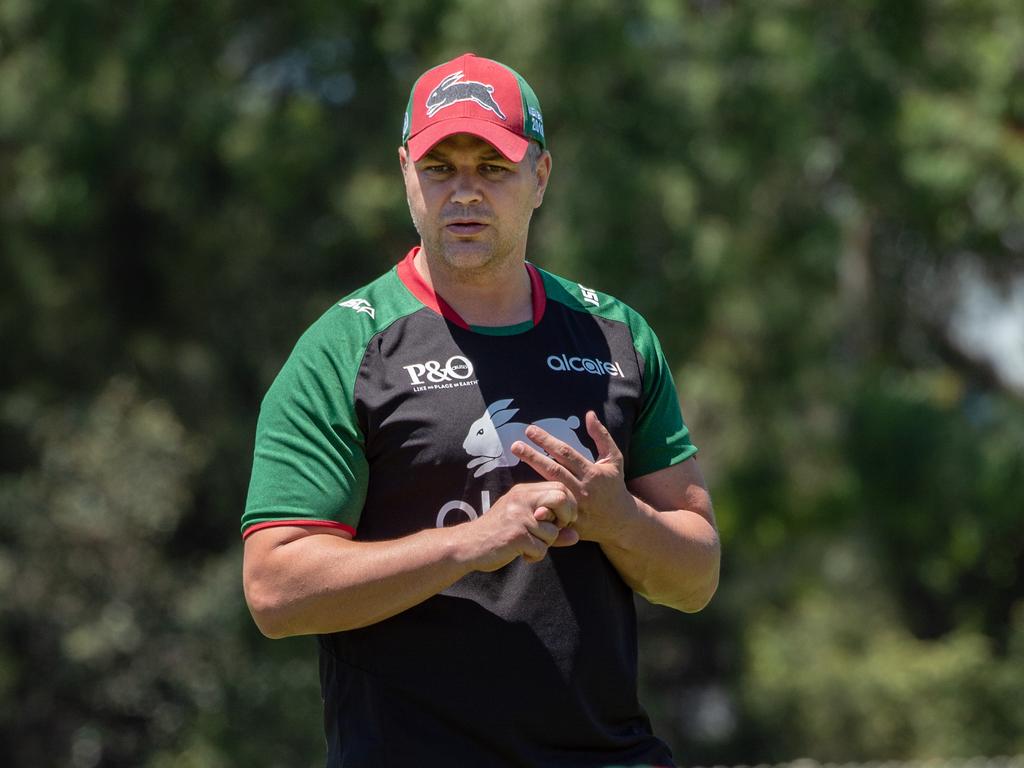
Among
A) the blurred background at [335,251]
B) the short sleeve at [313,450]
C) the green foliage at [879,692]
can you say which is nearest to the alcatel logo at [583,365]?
the short sleeve at [313,450]

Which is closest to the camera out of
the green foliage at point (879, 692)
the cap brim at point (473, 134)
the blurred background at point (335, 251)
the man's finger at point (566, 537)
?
the man's finger at point (566, 537)

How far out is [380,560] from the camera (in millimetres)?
2379

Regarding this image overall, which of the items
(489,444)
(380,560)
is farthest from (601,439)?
(380,560)

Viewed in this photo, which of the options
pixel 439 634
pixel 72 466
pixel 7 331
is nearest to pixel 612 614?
pixel 439 634

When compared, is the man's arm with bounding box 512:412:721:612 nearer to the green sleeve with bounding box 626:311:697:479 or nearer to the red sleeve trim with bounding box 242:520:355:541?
the green sleeve with bounding box 626:311:697:479

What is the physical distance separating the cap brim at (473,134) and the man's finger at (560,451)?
19.6 inches

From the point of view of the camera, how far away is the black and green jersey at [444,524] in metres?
2.47

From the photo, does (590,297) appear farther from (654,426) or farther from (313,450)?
(313,450)

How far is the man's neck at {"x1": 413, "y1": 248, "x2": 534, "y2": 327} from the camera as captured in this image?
8.79 feet

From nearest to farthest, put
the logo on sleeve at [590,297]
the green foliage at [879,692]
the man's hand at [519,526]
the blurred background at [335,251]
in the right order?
the man's hand at [519,526] → the logo on sleeve at [590,297] → the blurred background at [335,251] → the green foliage at [879,692]

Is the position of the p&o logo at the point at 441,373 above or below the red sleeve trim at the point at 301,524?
above

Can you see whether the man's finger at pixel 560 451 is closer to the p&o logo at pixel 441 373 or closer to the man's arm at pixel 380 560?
the man's arm at pixel 380 560

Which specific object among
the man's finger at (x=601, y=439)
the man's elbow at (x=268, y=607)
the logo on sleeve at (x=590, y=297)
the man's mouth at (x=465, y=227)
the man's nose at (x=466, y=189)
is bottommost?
the man's elbow at (x=268, y=607)

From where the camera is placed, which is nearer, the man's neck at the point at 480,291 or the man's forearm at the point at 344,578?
the man's forearm at the point at 344,578
